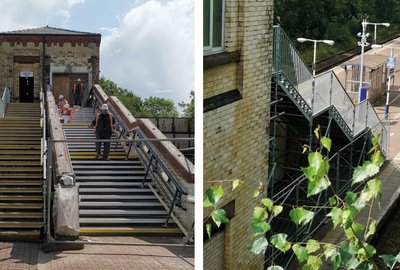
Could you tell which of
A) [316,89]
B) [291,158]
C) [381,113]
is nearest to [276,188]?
[291,158]

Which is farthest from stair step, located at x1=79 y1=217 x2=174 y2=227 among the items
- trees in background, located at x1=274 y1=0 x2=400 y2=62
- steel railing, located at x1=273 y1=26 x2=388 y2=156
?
trees in background, located at x1=274 y1=0 x2=400 y2=62

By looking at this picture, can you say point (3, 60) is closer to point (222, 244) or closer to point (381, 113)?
point (222, 244)

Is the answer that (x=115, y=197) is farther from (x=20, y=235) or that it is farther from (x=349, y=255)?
(x=349, y=255)

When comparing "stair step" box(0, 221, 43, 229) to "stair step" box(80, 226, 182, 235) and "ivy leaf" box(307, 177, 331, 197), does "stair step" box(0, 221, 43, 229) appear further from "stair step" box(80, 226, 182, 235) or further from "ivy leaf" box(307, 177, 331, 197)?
"ivy leaf" box(307, 177, 331, 197)

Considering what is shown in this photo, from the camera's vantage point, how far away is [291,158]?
14.1ft

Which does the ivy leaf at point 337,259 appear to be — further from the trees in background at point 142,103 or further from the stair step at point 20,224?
the stair step at point 20,224

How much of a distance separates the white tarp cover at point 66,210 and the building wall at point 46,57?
1.17ft

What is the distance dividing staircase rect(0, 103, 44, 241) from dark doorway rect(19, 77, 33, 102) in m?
0.06

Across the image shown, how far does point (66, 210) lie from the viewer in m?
2.49

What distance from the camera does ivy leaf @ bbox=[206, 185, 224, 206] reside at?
2.12 meters

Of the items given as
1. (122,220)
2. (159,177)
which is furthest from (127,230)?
(159,177)

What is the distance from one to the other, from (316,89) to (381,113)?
306cm

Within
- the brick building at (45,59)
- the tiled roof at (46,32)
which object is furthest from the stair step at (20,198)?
the tiled roof at (46,32)

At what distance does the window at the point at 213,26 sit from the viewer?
7.71 ft
